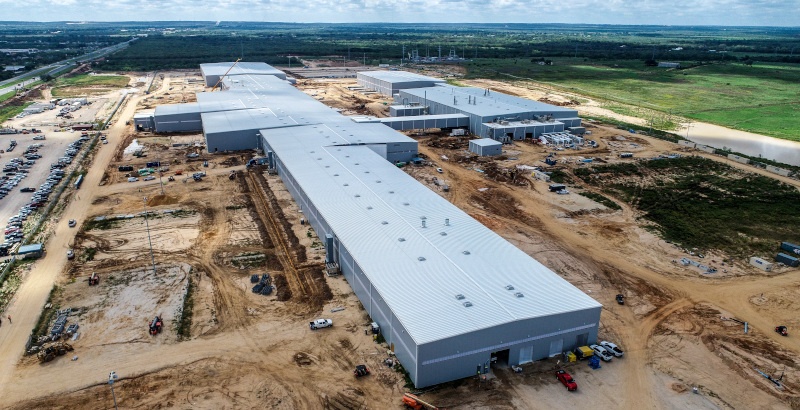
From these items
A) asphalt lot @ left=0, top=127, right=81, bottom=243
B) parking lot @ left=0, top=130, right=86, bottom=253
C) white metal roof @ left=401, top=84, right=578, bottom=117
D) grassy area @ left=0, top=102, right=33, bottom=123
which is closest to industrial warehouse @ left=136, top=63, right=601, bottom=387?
parking lot @ left=0, top=130, right=86, bottom=253

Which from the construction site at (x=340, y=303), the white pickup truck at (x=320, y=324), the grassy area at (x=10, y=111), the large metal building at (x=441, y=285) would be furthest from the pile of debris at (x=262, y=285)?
the grassy area at (x=10, y=111)

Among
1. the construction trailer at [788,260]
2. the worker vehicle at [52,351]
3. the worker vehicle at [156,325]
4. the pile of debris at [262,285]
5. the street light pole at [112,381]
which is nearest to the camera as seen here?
the street light pole at [112,381]

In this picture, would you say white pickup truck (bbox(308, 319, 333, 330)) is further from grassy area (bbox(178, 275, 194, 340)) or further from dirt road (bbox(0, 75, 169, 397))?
dirt road (bbox(0, 75, 169, 397))

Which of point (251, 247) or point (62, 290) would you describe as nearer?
point (62, 290)

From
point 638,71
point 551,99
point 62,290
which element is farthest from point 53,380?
point 638,71

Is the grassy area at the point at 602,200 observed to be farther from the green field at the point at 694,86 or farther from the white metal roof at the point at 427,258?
the green field at the point at 694,86

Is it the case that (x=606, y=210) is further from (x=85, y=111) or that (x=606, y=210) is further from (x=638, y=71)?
(x=638, y=71)
